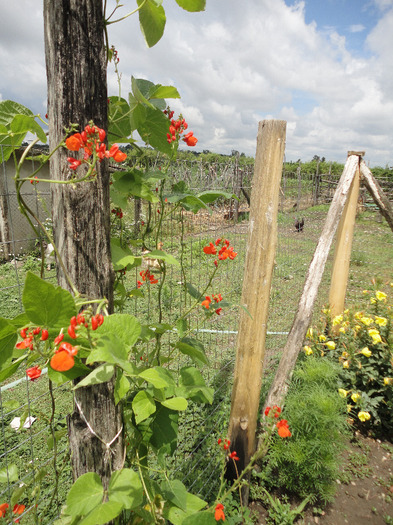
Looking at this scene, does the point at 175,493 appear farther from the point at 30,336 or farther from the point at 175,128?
the point at 175,128

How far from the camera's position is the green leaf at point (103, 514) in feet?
2.24

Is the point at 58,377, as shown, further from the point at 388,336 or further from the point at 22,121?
the point at 388,336

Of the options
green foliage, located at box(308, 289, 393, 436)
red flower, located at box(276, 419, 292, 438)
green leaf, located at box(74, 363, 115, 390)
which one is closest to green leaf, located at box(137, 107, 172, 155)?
green leaf, located at box(74, 363, 115, 390)

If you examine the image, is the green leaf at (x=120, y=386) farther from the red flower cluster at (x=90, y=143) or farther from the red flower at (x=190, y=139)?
the red flower at (x=190, y=139)

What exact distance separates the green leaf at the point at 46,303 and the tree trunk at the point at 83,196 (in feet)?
0.62

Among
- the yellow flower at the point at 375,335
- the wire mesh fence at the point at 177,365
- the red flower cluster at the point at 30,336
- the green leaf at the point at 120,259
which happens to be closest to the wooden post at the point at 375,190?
the wire mesh fence at the point at 177,365

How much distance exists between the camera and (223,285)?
220 inches

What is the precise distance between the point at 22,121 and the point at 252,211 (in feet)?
4.38

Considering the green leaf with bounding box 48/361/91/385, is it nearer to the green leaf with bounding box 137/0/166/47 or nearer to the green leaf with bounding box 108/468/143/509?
the green leaf with bounding box 108/468/143/509

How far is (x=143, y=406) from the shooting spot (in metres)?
0.89

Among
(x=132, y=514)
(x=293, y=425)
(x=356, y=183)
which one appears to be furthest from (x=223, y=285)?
(x=132, y=514)

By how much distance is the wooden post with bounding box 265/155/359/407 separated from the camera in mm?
2422

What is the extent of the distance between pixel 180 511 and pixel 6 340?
2.52 feet

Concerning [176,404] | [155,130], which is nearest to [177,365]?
[176,404]
